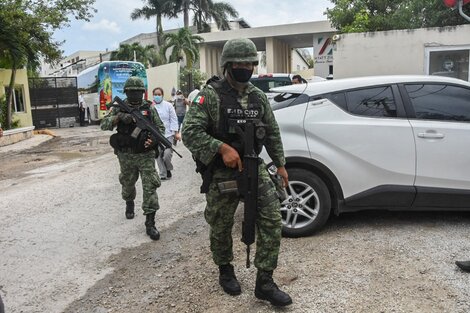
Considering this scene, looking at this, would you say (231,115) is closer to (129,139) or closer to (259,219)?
(259,219)

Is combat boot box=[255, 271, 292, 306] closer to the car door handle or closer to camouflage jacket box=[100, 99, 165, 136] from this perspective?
the car door handle

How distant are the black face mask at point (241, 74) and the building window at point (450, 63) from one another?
795cm

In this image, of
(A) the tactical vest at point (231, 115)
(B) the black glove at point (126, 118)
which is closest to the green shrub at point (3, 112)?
(B) the black glove at point (126, 118)

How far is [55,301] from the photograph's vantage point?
3424mm

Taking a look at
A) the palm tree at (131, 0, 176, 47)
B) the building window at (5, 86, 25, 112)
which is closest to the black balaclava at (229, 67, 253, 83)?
the building window at (5, 86, 25, 112)

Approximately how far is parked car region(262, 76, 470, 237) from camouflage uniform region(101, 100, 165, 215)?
4.80ft

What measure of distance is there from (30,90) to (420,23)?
16517mm

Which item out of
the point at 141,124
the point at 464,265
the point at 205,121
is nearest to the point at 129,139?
the point at 141,124

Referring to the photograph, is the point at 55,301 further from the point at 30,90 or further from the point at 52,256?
the point at 30,90

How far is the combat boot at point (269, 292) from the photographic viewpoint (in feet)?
9.96

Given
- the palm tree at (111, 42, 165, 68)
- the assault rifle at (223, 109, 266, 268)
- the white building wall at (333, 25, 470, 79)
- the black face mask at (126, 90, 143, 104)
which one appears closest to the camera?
the assault rifle at (223, 109, 266, 268)

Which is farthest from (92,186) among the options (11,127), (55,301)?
(11,127)

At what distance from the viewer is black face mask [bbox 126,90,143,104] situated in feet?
16.3

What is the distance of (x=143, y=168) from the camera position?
494 centimetres
